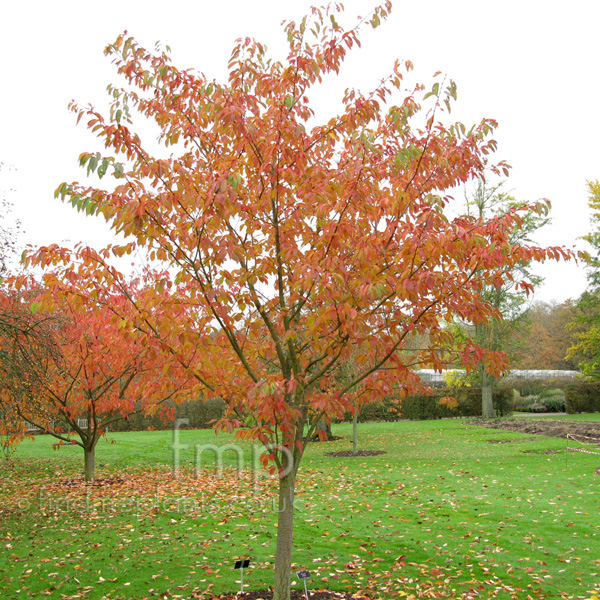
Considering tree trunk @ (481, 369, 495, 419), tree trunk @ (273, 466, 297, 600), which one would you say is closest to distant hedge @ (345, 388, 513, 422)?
tree trunk @ (481, 369, 495, 419)

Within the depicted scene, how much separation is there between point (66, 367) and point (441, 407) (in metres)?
25.6

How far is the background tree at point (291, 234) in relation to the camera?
3740 mm

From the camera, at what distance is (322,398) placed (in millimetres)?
3936

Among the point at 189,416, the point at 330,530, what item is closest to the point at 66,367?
the point at 330,530

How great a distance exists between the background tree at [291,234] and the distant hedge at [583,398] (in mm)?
28304

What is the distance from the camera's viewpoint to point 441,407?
1172 inches

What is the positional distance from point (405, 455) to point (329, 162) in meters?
11.9

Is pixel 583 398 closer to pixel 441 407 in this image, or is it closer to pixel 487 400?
pixel 487 400

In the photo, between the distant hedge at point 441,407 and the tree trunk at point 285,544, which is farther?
A: the distant hedge at point 441,407

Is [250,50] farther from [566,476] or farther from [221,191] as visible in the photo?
[566,476]


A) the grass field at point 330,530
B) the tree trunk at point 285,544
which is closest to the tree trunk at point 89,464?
the grass field at point 330,530

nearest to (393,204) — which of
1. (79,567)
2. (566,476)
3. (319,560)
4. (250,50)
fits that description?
(250,50)

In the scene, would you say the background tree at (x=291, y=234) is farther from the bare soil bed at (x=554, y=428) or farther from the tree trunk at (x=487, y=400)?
the tree trunk at (x=487, y=400)

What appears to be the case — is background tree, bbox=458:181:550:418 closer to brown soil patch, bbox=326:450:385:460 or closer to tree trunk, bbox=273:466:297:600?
brown soil patch, bbox=326:450:385:460
